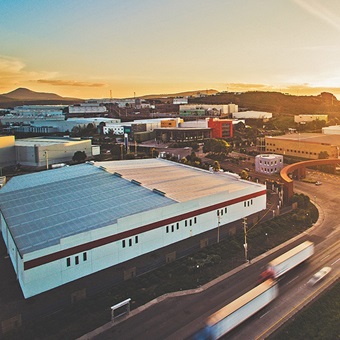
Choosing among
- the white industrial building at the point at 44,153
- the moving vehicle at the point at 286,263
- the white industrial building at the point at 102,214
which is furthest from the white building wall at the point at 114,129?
the moving vehicle at the point at 286,263

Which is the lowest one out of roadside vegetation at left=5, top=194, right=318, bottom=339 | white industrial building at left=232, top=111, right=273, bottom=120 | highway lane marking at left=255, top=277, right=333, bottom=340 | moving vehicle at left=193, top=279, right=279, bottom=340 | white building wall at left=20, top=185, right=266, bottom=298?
highway lane marking at left=255, top=277, right=333, bottom=340

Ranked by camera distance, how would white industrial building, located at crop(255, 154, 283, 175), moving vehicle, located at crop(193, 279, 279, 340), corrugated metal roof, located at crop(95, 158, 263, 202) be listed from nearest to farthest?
moving vehicle, located at crop(193, 279, 279, 340)
corrugated metal roof, located at crop(95, 158, 263, 202)
white industrial building, located at crop(255, 154, 283, 175)

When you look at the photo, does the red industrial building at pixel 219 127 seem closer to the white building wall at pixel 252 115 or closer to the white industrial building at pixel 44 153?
the white industrial building at pixel 44 153

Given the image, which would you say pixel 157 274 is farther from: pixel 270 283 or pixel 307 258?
pixel 307 258

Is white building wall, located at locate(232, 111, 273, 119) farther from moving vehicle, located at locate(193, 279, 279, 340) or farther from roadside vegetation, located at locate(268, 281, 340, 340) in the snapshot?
moving vehicle, located at locate(193, 279, 279, 340)

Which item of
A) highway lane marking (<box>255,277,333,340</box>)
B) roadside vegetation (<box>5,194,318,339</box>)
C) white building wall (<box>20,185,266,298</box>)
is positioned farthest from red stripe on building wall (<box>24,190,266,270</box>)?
highway lane marking (<box>255,277,333,340</box>)

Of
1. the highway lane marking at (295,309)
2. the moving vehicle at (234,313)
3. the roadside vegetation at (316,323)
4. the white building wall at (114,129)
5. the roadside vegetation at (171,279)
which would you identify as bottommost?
the roadside vegetation at (316,323)

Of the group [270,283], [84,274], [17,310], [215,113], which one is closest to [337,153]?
[270,283]
